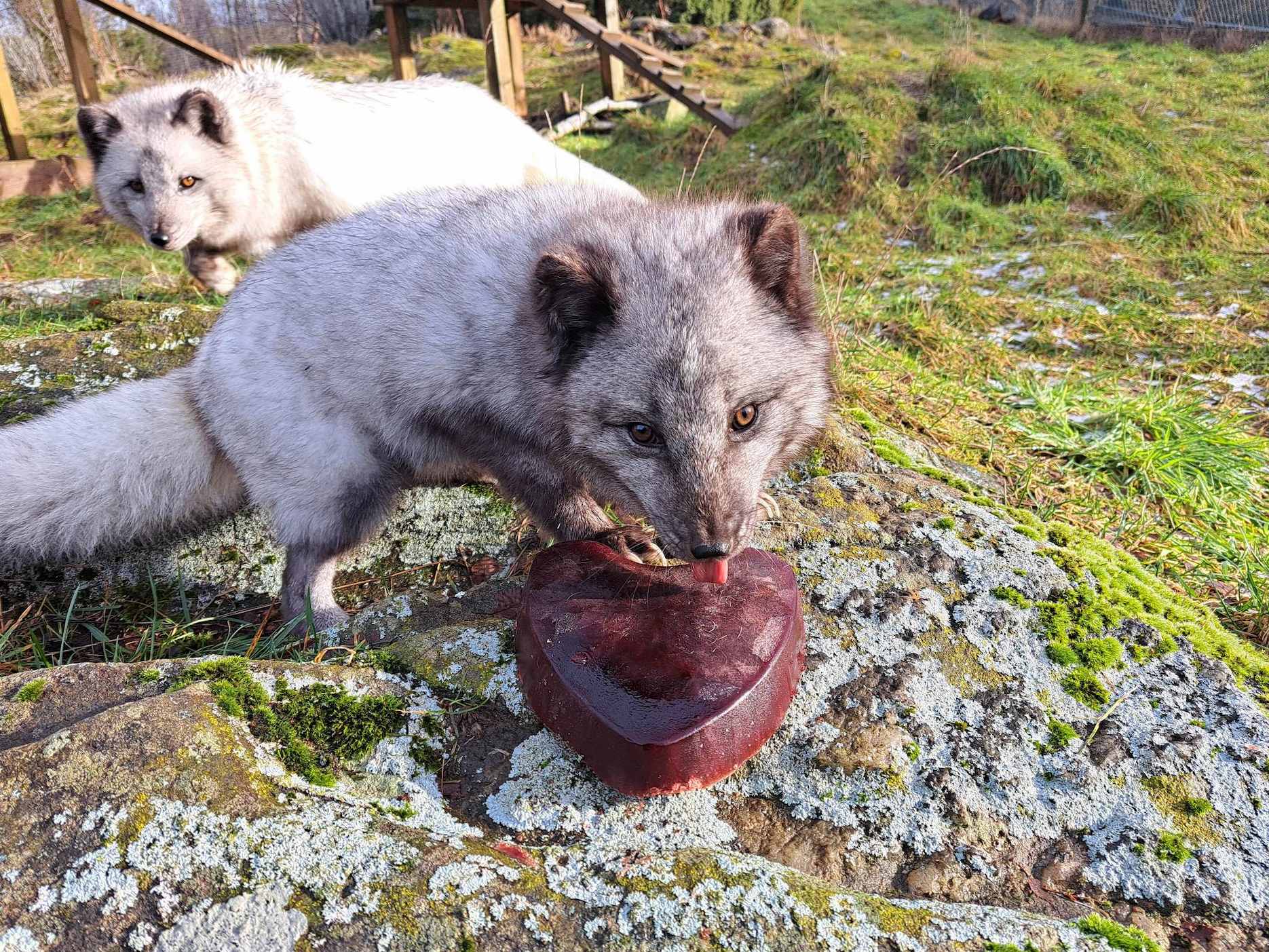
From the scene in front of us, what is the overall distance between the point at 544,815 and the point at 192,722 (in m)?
0.79

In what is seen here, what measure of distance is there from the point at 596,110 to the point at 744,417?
1199cm

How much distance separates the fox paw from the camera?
2936 mm

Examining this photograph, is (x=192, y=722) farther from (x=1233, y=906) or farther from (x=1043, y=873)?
(x=1233, y=906)

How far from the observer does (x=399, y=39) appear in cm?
1155

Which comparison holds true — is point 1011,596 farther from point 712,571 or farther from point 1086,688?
point 712,571

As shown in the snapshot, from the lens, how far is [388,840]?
5.46 feet

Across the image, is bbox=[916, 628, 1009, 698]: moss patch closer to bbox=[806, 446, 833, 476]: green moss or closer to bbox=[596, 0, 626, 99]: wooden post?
bbox=[806, 446, 833, 476]: green moss

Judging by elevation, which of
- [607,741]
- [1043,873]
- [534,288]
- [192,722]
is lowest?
[1043,873]

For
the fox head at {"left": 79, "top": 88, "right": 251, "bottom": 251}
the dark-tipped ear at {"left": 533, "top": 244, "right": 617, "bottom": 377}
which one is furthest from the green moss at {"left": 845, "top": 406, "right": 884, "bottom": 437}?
the fox head at {"left": 79, "top": 88, "right": 251, "bottom": 251}

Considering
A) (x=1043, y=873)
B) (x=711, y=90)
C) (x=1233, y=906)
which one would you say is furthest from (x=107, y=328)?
(x=711, y=90)

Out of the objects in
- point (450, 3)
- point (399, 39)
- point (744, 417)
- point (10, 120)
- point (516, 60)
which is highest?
point (450, 3)

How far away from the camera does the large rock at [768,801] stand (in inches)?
60.6

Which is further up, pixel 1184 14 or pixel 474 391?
pixel 1184 14

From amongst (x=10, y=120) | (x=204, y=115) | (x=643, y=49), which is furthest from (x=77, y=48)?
(x=204, y=115)
